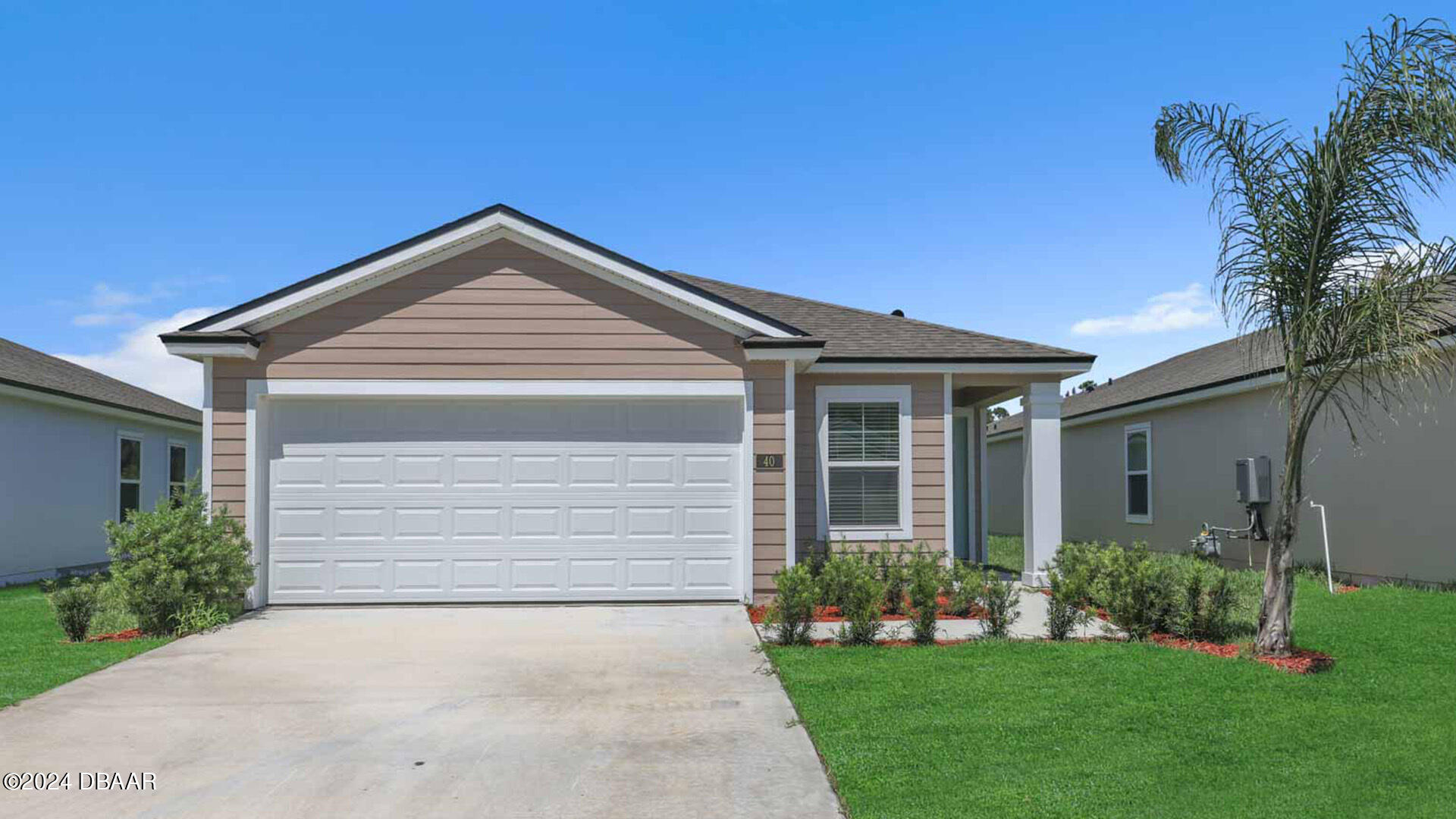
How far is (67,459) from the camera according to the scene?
1544 cm

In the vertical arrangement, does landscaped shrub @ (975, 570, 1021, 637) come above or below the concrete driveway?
above

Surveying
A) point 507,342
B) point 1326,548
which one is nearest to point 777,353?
point 507,342

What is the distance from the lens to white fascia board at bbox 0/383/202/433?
13.8 meters

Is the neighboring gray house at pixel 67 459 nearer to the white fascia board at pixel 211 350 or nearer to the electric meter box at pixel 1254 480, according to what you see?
the white fascia board at pixel 211 350

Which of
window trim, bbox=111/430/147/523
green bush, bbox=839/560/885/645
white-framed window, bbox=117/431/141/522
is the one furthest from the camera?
white-framed window, bbox=117/431/141/522

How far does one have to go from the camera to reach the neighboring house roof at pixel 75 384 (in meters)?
14.5

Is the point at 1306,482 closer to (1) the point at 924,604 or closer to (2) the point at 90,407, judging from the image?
(1) the point at 924,604

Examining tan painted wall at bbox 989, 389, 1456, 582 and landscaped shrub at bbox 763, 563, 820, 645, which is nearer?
landscaped shrub at bbox 763, 563, 820, 645

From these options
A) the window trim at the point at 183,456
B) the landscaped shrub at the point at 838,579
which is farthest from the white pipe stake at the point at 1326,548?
the window trim at the point at 183,456

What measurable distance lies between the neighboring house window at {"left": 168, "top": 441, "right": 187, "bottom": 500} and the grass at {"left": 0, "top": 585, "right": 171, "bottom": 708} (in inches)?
348

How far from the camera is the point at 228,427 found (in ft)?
33.1

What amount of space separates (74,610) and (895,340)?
371 inches

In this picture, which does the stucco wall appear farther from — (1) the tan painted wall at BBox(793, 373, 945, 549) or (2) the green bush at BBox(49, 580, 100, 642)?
(1) the tan painted wall at BBox(793, 373, 945, 549)

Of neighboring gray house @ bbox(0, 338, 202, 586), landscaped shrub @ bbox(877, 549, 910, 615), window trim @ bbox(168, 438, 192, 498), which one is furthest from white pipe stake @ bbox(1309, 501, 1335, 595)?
window trim @ bbox(168, 438, 192, 498)
